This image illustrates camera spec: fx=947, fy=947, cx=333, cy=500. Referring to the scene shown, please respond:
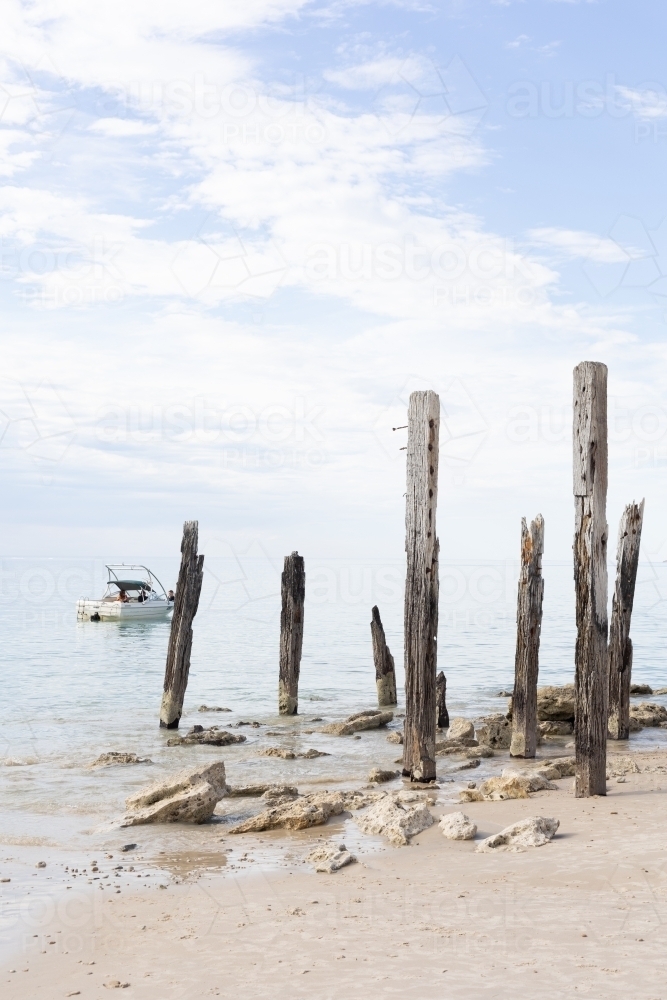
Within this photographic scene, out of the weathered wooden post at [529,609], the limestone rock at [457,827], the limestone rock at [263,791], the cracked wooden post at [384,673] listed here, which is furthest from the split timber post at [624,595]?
the cracked wooden post at [384,673]

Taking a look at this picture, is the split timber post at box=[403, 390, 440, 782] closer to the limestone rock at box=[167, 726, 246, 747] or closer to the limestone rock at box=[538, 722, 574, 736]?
the limestone rock at box=[538, 722, 574, 736]

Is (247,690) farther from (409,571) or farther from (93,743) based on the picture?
(409,571)

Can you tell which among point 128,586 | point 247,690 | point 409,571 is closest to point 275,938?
point 409,571

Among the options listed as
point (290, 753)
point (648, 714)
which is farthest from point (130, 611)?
point (290, 753)

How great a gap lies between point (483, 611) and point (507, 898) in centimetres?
6267

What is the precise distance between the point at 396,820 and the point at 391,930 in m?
2.66

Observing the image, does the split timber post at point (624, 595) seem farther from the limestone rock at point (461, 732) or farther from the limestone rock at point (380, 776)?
the limestone rock at point (380, 776)

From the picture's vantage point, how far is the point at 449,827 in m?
8.39

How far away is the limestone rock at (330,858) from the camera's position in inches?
298

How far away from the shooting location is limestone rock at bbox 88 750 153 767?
13734mm

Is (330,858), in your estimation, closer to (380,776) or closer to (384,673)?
(380,776)

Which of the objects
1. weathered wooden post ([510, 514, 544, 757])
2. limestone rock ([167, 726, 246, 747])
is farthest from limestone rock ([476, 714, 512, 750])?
limestone rock ([167, 726, 246, 747])

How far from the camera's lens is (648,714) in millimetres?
17297

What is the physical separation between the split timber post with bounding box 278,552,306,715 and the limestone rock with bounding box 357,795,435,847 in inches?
391
